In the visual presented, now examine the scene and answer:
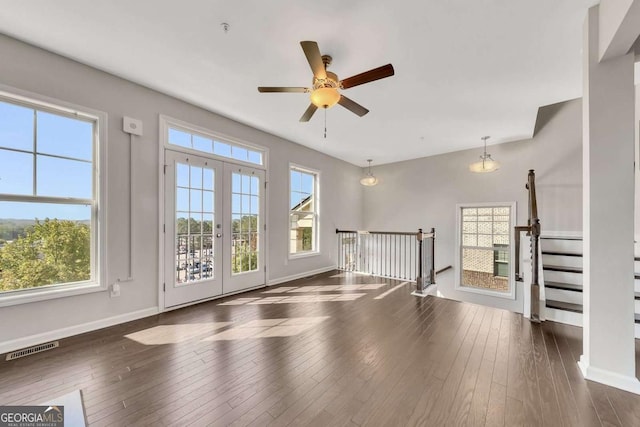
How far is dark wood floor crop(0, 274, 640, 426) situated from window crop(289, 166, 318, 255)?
2.36m

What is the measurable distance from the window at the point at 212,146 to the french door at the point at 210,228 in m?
0.16

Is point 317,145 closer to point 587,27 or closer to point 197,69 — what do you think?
point 197,69

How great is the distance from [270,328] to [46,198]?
270 centimetres

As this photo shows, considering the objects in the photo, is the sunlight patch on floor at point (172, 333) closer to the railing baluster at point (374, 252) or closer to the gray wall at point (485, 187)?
the railing baluster at point (374, 252)

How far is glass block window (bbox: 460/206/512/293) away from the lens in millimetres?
5402

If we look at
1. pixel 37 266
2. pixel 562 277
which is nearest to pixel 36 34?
pixel 37 266

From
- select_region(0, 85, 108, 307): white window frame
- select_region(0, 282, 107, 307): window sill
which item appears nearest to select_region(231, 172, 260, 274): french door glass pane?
select_region(0, 85, 108, 307): white window frame

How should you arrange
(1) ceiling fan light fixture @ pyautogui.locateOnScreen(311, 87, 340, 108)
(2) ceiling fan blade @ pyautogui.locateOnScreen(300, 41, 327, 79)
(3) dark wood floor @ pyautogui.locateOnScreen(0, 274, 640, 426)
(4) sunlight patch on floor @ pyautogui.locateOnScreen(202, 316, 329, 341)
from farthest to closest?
(4) sunlight patch on floor @ pyautogui.locateOnScreen(202, 316, 329, 341) → (1) ceiling fan light fixture @ pyautogui.locateOnScreen(311, 87, 340, 108) → (2) ceiling fan blade @ pyautogui.locateOnScreen(300, 41, 327, 79) → (3) dark wood floor @ pyautogui.locateOnScreen(0, 274, 640, 426)

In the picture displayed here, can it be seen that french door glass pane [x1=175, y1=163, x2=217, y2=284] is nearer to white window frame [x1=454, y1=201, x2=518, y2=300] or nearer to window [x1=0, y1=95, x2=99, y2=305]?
window [x1=0, y1=95, x2=99, y2=305]

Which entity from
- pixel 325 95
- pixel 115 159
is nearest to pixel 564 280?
pixel 325 95

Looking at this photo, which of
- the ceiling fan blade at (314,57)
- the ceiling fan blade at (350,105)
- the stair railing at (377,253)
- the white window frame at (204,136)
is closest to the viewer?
the ceiling fan blade at (314,57)

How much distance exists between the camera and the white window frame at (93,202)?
94.3 inches

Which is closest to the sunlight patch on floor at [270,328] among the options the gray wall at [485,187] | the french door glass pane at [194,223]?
the french door glass pane at [194,223]

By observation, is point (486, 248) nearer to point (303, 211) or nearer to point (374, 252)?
point (374, 252)
